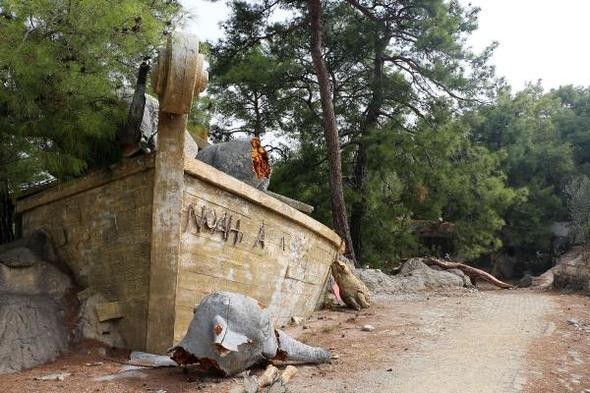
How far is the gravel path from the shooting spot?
13.6ft

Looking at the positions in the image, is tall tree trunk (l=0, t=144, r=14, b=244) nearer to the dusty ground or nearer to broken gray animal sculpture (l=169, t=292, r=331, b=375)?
the dusty ground

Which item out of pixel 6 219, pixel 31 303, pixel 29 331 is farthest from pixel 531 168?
pixel 29 331

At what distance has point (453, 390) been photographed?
4.01 metres

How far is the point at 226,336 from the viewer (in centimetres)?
397

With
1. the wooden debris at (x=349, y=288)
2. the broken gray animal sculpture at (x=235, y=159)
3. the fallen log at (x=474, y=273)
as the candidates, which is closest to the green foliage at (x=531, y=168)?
the fallen log at (x=474, y=273)

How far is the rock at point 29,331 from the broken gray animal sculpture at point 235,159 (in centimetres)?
231

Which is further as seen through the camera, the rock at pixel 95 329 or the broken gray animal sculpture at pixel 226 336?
the rock at pixel 95 329

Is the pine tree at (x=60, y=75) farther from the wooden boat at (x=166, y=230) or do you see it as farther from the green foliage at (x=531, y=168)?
the green foliage at (x=531, y=168)

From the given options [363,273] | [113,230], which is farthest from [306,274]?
[363,273]

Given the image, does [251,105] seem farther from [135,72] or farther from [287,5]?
[135,72]

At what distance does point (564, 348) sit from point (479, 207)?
10.1 m

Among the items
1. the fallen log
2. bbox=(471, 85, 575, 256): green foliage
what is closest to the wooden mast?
the fallen log

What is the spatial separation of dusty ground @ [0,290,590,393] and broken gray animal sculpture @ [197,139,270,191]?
1.92 meters

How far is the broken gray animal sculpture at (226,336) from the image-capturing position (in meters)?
4.00
